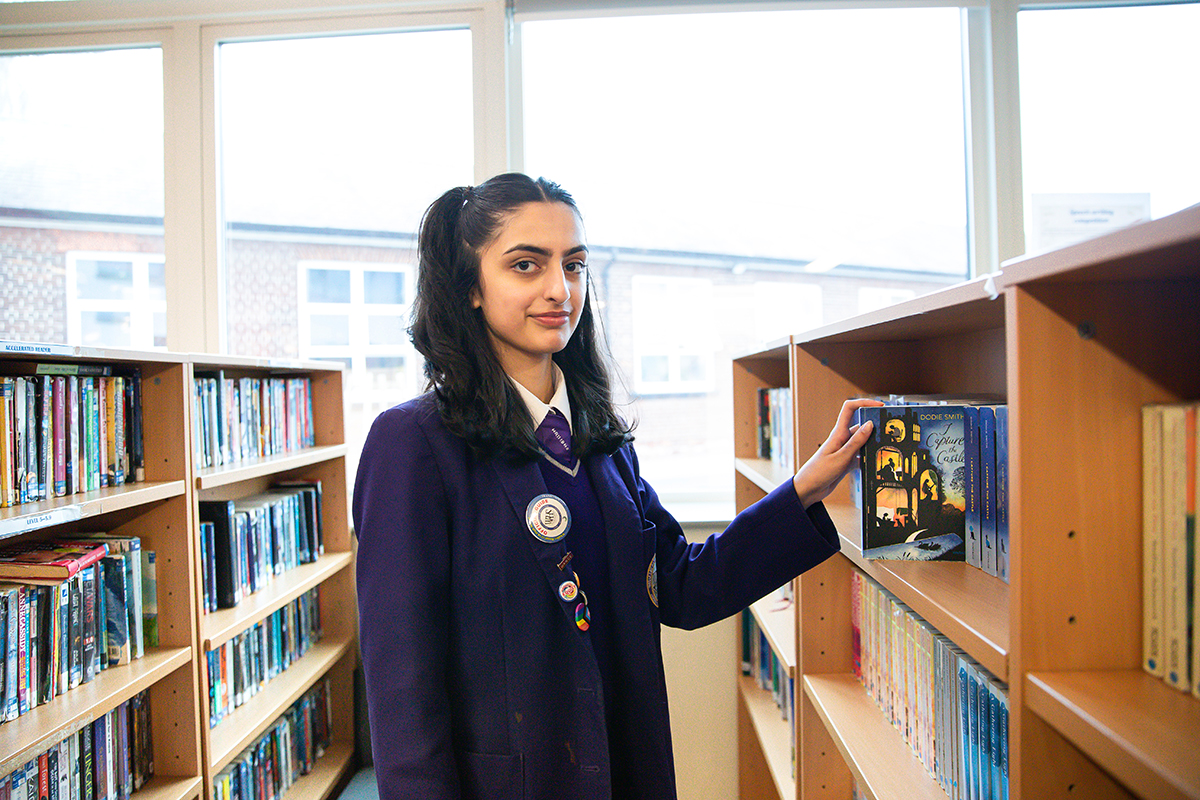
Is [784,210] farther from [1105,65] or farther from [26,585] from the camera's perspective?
[26,585]

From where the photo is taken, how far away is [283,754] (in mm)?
2238

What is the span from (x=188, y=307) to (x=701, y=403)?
6.98ft

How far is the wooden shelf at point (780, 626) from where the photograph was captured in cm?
165

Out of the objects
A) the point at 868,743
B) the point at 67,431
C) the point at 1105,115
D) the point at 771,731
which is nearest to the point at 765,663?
the point at 771,731

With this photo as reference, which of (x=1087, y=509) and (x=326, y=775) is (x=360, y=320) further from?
(x=1087, y=509)

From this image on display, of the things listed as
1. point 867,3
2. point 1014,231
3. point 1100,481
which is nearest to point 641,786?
point 1100,481

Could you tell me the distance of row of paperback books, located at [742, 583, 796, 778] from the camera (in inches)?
84.6

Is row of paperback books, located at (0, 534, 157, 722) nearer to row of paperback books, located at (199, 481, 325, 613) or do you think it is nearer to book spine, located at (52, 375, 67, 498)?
book spine, located at (52, 375, 67, 498)

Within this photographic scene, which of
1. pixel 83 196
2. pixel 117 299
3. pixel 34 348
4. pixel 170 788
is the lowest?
A: pixel 170 788

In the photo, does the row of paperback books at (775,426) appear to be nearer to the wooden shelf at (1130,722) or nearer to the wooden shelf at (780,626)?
the wooden shelf at (780,626)

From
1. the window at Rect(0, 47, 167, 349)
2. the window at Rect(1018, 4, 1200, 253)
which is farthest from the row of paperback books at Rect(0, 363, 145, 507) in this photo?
the window at Rect(1018, 4, 1200, 253)

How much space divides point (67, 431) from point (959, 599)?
1.69 m

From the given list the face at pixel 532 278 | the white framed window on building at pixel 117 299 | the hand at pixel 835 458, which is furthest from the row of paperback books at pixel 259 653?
the hand at pixel 835 458

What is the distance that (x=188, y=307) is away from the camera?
108 inches
